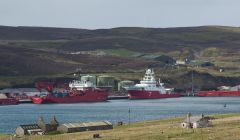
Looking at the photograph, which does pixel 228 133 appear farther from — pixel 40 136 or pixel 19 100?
pixel 19 100

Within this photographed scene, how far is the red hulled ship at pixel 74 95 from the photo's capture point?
17700 centimetres

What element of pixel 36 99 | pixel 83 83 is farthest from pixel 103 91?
pixel 36 99

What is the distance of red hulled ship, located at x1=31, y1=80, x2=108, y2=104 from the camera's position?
177 meters

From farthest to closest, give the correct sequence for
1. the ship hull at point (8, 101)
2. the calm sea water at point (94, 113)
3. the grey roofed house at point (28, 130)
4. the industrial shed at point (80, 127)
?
1. the ship hull at point (8, 101)
2. the calm sea water at point (94, 113)
3. the grey roofed house at point (28, 130)
4. the industrial shed at point (80, 127)

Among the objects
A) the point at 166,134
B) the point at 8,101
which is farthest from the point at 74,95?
the point at 166,134

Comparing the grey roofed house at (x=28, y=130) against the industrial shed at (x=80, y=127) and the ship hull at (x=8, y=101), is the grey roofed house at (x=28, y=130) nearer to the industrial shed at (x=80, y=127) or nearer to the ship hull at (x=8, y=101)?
the industrial shed at (x=80, y=127)

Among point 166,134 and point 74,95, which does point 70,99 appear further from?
point 166,134

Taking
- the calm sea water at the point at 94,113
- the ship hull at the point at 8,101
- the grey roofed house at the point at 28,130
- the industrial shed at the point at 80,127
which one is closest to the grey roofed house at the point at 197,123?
the industrial shed at the point at 80,127

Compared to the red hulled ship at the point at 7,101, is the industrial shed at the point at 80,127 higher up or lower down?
lower down

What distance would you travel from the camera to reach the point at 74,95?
17825 cm

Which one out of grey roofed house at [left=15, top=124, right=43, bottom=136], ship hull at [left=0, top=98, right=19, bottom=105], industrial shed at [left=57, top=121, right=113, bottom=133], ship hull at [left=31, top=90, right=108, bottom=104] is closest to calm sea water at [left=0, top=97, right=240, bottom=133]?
grey roofed house at [left=15, top=124, right=43, bottom=136]

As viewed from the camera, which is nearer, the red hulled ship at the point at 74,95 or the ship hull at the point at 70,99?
the ship hull at the point at 70,99

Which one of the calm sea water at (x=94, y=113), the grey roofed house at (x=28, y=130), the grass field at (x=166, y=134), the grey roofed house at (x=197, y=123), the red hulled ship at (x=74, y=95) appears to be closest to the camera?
the grass field at (x=166, y=134)

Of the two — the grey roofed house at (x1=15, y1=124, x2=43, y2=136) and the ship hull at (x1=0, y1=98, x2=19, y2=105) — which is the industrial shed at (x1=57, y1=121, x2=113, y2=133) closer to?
the grey roofed house at (x1=15, y1=124, x2=43, y2=136)
